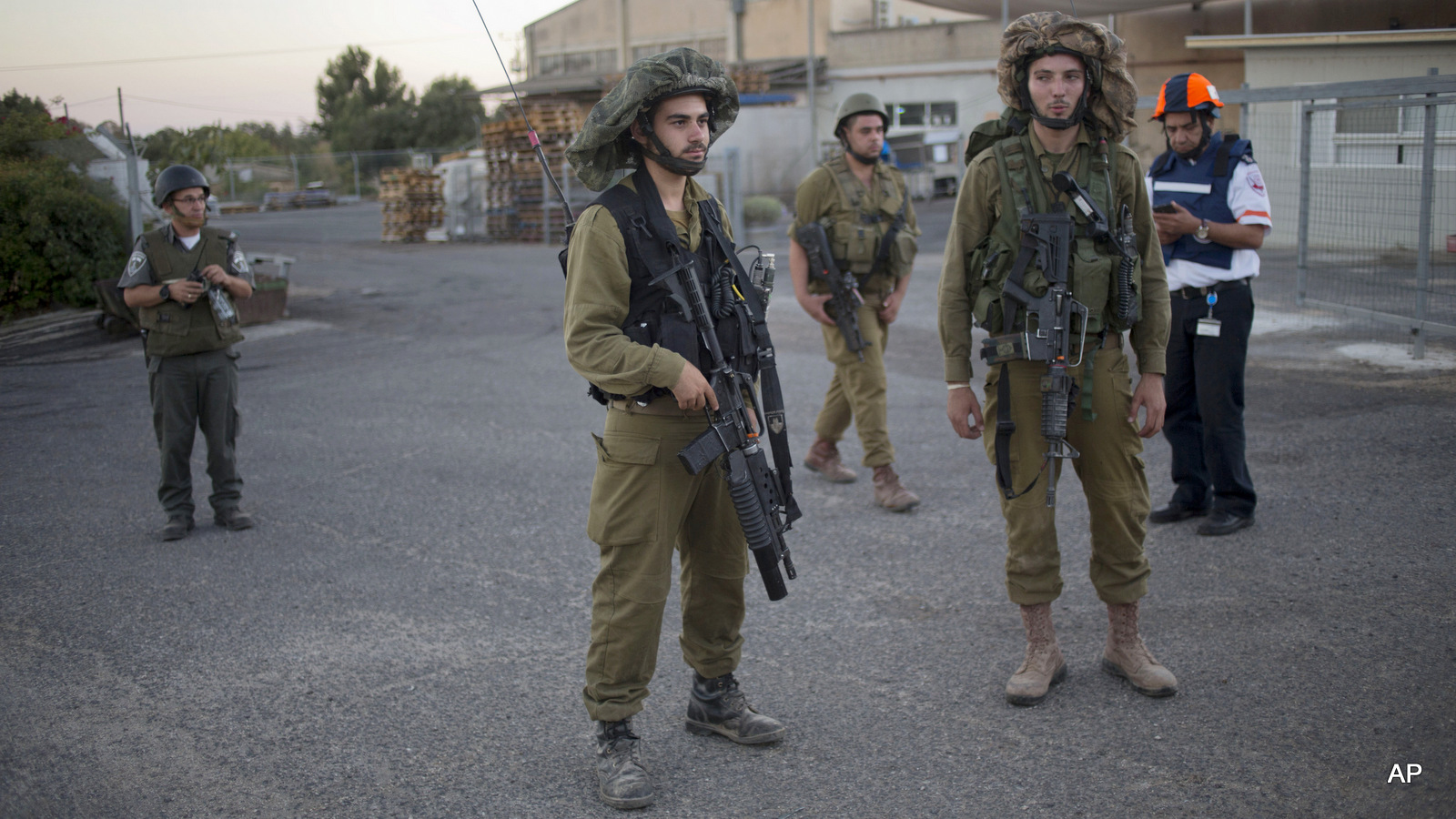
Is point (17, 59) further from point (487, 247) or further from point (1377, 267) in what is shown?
point (487, 247)

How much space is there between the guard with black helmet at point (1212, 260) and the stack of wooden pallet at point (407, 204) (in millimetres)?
22071

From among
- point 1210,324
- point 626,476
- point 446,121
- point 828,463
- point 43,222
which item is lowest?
point 828,463

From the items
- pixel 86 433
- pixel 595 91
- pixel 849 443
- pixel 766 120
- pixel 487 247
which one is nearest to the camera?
pixel 86 433

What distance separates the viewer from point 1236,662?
3596 millimetres

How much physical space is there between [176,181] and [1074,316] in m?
4.49

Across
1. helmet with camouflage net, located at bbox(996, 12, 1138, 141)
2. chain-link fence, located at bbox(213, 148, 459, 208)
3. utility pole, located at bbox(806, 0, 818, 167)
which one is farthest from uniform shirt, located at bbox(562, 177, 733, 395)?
chain-link fence, located at bbox(213, 148, 459, 208)

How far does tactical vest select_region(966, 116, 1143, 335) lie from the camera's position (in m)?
3.35

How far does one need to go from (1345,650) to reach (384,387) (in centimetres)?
738

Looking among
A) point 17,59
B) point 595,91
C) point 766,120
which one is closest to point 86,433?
point 17,59

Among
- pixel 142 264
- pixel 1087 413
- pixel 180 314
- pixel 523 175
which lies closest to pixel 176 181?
pixel 142 264

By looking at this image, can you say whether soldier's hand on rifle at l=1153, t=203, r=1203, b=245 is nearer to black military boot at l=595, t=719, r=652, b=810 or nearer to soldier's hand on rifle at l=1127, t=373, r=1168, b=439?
soldier's hand on rifle at l=1127, t=373, r=1168, b=439

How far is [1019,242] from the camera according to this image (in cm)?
341

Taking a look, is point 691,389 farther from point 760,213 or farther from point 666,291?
point 760,213

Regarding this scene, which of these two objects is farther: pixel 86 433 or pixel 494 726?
pixel 86 433
